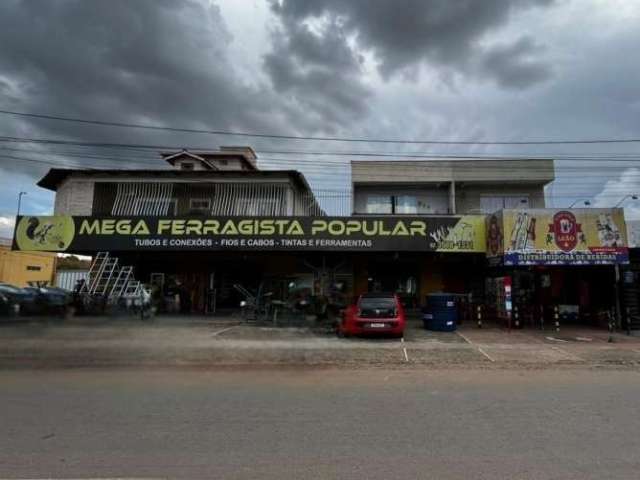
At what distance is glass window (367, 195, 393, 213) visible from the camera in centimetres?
3005

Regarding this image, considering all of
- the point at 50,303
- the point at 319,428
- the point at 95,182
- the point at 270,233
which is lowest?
the point at 319,428

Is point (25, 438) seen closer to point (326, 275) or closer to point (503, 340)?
point (503, 340)

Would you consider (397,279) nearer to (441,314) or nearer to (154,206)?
(441,314)

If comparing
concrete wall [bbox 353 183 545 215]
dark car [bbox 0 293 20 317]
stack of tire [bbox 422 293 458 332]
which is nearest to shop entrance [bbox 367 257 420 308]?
concrete wall [bbox 353 183 545 215]

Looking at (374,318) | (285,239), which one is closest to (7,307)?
(285,239)

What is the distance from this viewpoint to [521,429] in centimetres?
549

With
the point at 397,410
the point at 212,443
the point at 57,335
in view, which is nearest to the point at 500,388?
the point at 397,410

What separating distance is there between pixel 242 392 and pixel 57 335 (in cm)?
986

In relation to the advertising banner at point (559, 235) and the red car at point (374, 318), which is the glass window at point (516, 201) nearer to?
the advertising banner at point (559, 235)

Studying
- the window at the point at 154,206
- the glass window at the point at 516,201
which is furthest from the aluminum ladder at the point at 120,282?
the glass window at the point at 516,201

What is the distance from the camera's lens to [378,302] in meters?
15.6

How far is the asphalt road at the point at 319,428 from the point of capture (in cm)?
430

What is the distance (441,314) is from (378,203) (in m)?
13.8

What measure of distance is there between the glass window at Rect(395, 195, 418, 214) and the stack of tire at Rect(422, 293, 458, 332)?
497 inches
